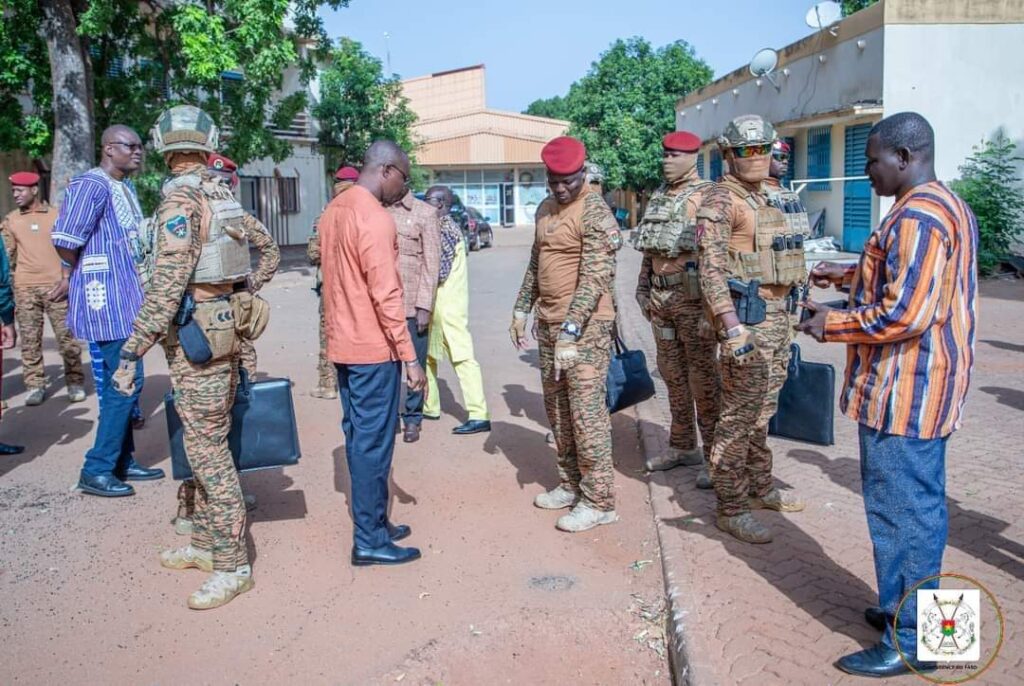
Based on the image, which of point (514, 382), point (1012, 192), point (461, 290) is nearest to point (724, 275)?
point (461, 290)

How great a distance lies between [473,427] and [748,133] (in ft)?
11.4

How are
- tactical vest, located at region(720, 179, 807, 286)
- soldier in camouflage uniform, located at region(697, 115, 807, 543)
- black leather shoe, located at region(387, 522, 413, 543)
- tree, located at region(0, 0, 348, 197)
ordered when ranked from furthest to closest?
1. tree, located at region(0, 0, 348, 197)
2. black leather shoe, located at region(387, 522, 413, 543)
3. tactical vest, located at region(720, 179, 807, 286)
4. soldier in camouflage uniform, located at region(697, 115, 807, 543)

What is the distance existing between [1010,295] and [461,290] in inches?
403

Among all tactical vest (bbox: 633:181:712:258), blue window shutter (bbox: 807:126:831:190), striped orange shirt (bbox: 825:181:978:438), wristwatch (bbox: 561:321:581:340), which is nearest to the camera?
striped orange shirt (bbox: 825:181:978:438)

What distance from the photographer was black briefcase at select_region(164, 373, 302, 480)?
4523 millimetres

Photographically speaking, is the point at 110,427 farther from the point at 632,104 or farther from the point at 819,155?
the point at 632,104

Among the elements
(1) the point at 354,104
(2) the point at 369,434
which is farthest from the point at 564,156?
(1) the point at 354,104

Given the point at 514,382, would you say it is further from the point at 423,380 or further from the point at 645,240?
the point at 423,380

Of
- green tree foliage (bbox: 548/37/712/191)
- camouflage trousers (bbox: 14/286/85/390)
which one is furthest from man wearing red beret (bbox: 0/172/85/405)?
green tree foliage (bbox: 548/37/712/191)

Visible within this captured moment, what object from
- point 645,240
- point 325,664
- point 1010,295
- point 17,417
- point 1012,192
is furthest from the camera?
point 1012,192

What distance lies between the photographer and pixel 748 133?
4.39 metres

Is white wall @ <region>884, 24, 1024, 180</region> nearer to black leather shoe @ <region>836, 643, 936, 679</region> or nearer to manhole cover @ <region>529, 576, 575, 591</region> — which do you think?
manhole cover @ <region>529, 576, 575, 591</region>

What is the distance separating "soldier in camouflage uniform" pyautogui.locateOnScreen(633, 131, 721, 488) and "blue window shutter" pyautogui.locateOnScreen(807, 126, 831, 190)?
1498cm

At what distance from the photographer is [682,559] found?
14.4ft
